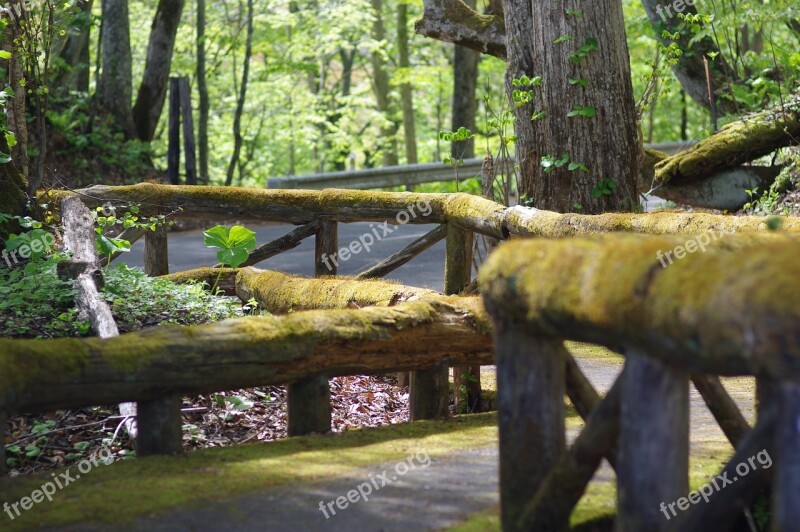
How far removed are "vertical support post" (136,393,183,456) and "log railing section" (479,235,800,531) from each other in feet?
5.62

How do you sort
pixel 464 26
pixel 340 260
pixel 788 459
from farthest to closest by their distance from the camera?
pixel 340 260 < pixel 464 26 < pixel 788 459

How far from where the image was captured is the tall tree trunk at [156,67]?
778 inches

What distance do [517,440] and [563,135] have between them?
17.7 feet

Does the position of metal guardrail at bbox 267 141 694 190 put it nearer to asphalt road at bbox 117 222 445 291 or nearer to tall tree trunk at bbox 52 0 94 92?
asphalt road at bbox 117 222 445 291

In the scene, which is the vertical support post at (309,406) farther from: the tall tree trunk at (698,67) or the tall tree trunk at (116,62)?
the tall tree trunk at (116,62)

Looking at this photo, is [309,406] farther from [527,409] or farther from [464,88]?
[464,88]

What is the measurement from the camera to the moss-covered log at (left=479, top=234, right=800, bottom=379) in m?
2.50

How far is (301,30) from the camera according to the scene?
2572 centimetres

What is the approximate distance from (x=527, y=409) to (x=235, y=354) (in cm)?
165

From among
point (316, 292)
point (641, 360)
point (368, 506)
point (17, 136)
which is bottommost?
point (368, 506)

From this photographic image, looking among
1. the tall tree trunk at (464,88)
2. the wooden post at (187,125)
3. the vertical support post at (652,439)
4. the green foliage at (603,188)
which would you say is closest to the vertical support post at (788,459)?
the vertical support post at (652,439)

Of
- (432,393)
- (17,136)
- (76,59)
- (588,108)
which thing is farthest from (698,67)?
(76,59)

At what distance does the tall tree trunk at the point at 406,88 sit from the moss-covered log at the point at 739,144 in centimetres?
1461

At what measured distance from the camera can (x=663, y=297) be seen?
9.31 feet
